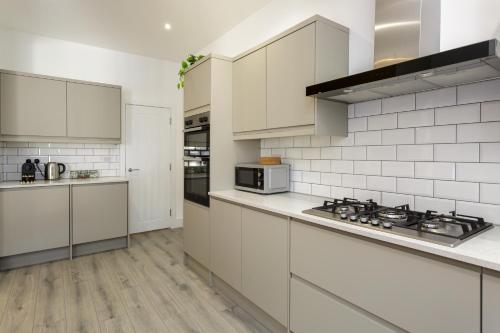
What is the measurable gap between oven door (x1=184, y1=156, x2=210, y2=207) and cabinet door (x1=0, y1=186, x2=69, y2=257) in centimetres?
154

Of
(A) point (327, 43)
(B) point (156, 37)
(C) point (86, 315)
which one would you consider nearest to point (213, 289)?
(C) point (86, 315)

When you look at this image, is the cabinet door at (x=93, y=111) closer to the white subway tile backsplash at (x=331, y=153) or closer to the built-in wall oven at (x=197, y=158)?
the built-in wall oven at (x=197, y=158)

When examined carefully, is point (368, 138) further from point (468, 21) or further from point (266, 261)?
point (266, 261)

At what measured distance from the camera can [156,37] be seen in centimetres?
375

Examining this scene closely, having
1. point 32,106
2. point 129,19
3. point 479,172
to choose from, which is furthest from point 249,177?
point 32,106

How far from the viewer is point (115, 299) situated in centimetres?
251

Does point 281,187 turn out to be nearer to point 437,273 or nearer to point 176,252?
point 437,273

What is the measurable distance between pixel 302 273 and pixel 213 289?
1278 mm

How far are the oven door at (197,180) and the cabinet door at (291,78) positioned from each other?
850 millimetres

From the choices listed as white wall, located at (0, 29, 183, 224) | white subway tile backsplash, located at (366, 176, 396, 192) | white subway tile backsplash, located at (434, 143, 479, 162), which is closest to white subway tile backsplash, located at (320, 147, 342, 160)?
white subway tile backsplash, located at (366, 176, 396, 192)

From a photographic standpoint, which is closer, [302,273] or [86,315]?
[302,273]

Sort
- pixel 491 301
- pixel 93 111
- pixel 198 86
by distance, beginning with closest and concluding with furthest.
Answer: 1. pixel 491 301
2. pixel 198 86
3. pixel 93 111

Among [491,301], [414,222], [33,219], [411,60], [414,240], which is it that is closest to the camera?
[491,301]

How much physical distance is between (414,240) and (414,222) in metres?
0.29
